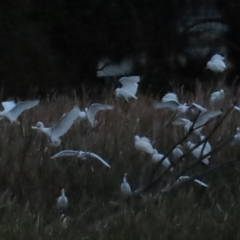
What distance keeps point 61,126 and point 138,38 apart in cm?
758

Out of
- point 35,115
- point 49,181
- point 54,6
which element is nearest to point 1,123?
point 35,115

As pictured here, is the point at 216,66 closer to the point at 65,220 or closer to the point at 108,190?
the point at 108,190

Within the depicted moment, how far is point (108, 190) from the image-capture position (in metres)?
4.60

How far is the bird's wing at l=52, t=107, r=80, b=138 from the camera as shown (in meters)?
4.66

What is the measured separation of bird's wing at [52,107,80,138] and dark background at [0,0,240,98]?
231 inches

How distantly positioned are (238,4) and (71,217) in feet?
29.0

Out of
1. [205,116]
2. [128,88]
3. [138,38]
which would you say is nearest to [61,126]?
[205,116]

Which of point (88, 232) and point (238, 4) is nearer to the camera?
point (88, 232)

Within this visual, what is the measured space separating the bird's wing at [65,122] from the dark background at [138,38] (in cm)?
588

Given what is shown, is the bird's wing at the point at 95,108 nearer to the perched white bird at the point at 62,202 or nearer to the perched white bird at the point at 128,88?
the perched white bird at the point at 128,88

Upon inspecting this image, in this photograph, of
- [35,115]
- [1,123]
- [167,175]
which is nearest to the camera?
[167,175]

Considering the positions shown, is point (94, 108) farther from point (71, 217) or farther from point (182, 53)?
point (182, 53)

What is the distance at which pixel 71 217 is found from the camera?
4.20 metres

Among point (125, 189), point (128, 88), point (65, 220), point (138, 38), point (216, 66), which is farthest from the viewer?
point (138, 38)
